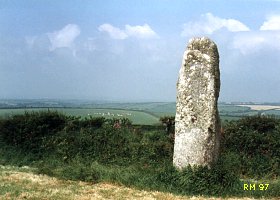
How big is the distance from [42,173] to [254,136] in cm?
881

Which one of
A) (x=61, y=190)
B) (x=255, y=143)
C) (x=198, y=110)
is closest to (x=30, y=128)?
(x=61, y=190)

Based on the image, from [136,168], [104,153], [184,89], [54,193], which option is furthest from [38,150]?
[184,89]

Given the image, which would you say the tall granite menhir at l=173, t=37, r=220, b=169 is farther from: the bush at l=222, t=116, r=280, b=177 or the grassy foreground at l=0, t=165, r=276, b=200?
the bush at l=222, t=116, r=280, b=177

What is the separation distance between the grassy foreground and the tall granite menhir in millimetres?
1452

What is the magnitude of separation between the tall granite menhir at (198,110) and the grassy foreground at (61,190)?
145cm

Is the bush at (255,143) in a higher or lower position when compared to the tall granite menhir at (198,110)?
lower

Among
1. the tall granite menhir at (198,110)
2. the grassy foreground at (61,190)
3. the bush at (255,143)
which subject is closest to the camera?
the grassy foreground at (61,190)

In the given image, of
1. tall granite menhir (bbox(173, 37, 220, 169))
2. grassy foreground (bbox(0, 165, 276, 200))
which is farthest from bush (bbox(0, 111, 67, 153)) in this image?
tall granite menhir (bbox(173, 37, 220, 169))

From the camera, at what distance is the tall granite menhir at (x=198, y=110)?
13430 mm

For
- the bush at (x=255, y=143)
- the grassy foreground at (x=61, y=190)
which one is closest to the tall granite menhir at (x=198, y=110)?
the grassy foreground at (x=61, y=190)

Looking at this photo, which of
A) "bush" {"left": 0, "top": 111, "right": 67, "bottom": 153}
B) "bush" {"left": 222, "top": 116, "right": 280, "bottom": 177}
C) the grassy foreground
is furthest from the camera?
"bush" {"left": 0, "top": 111, "right": 67, "bottom": 153}

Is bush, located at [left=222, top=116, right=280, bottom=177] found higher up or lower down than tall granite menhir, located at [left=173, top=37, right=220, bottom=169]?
lower down

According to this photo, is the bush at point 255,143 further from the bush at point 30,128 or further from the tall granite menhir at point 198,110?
the bush at point 30,128

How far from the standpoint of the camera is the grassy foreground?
12.4m
